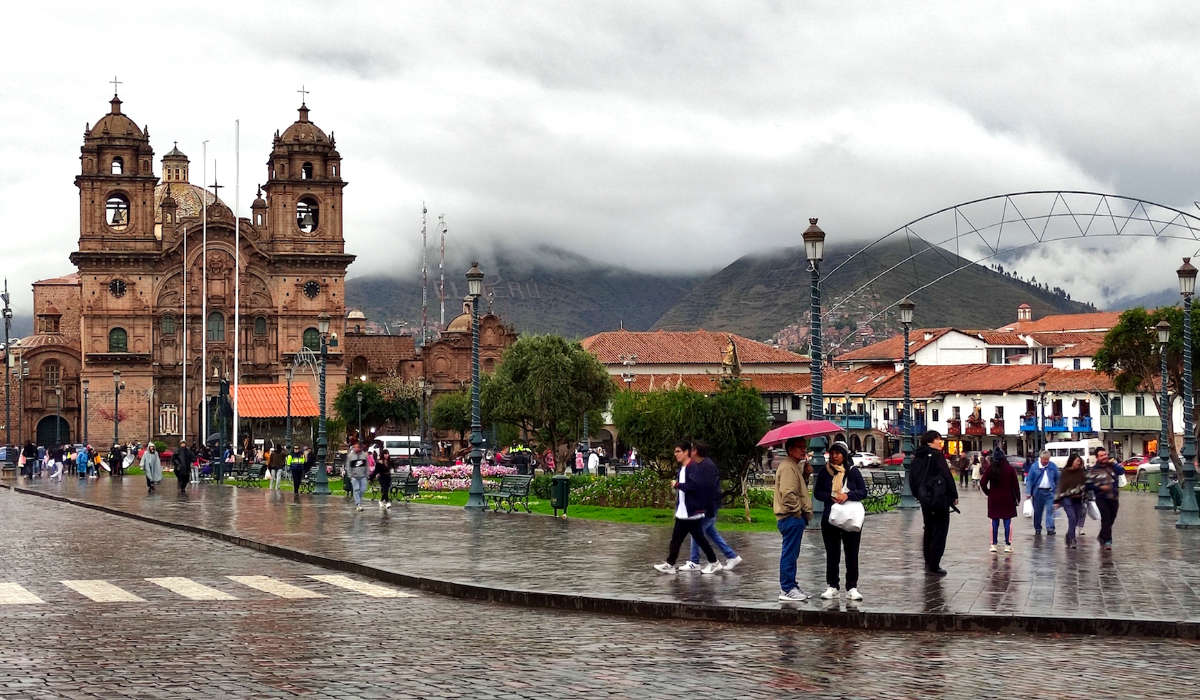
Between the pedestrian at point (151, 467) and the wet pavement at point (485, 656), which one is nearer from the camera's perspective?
the wet pavement at point (485, 656)

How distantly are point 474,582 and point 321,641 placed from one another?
3861mm

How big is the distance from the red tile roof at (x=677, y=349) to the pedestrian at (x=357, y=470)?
245 feet

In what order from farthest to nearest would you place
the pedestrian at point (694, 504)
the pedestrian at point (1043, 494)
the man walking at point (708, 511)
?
the pedestrian at point (1043, 494)
the man walking at point (708, 511)
the pedestrian at point (694, 504)

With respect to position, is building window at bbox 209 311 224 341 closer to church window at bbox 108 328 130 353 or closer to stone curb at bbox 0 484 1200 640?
church window at bbox 108 328 130 353

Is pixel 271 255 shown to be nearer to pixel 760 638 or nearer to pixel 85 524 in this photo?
pixel 85 524

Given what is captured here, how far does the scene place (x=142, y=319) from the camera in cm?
9331

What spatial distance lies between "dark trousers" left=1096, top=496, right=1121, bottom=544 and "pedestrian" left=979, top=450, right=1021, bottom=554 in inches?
60.6

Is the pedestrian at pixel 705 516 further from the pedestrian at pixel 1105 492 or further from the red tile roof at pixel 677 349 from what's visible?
the red tile roof at pixel 677 349

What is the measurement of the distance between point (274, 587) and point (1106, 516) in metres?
11.6

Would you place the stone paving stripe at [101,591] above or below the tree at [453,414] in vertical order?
below

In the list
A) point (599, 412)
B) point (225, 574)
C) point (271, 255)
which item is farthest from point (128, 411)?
point (225, 574)

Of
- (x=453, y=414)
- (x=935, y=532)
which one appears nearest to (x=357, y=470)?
(x=935, y=532)

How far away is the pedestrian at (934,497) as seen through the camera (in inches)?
616

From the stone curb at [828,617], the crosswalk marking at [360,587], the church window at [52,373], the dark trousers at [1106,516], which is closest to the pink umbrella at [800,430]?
the stone curb at [828,617]
